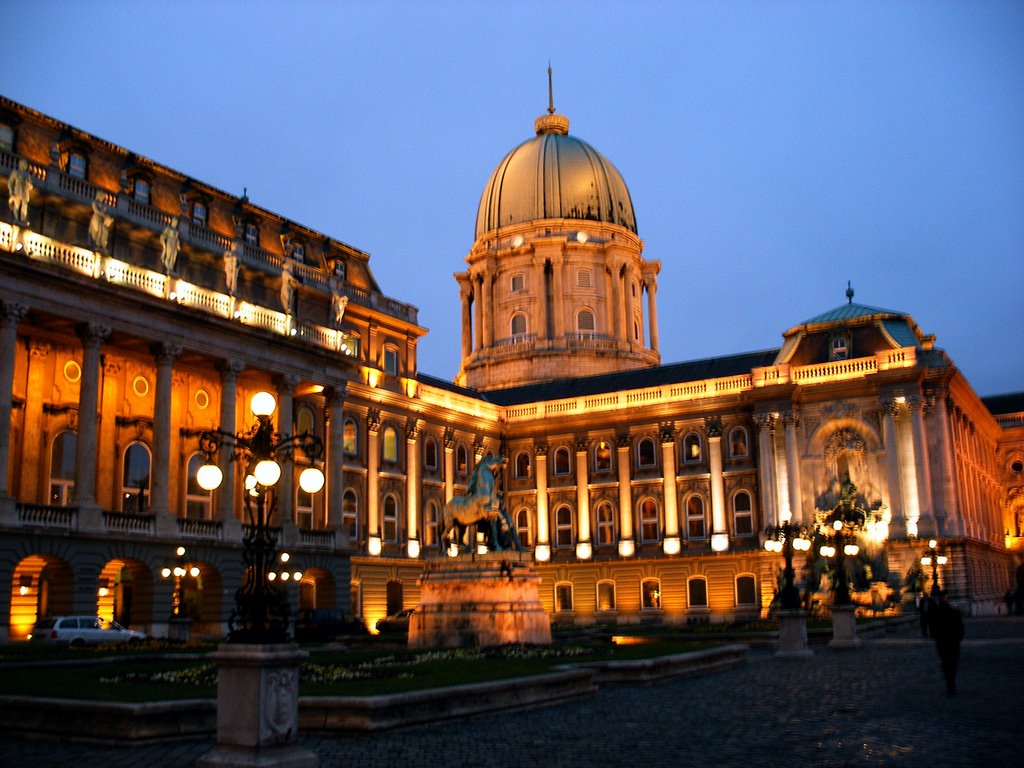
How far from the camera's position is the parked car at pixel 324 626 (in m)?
46.2

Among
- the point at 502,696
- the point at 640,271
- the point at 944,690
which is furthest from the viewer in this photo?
the point at 640,271

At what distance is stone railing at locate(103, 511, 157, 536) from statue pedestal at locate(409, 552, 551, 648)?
15.2 metres

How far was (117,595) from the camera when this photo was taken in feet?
163

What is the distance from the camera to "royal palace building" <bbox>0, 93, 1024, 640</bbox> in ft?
149

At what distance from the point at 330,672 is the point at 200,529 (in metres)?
26.5

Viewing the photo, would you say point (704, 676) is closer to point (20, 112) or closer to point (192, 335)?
point (192, 335)

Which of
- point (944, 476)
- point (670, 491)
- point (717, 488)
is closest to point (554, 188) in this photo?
point (670, 491)

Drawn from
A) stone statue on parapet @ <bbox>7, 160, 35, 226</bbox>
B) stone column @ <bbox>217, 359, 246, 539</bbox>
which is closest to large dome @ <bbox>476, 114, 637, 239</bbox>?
stone column @ <bbox>217, 359, 246, 539</bbox>

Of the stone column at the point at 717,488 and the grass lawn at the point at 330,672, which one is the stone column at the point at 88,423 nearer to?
the grass lawn at the point at 330,672

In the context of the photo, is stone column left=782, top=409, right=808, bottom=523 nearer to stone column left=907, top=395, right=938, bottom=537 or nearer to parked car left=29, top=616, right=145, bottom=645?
stone column left=907, top=395, right=938, bottom=537

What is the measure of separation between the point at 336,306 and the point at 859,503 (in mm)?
33534

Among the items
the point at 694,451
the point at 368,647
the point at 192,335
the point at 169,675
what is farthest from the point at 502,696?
the point at 694,451

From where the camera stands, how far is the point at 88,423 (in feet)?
145

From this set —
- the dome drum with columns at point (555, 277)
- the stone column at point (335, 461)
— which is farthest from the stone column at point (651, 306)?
the stone column at point (335, 461)
